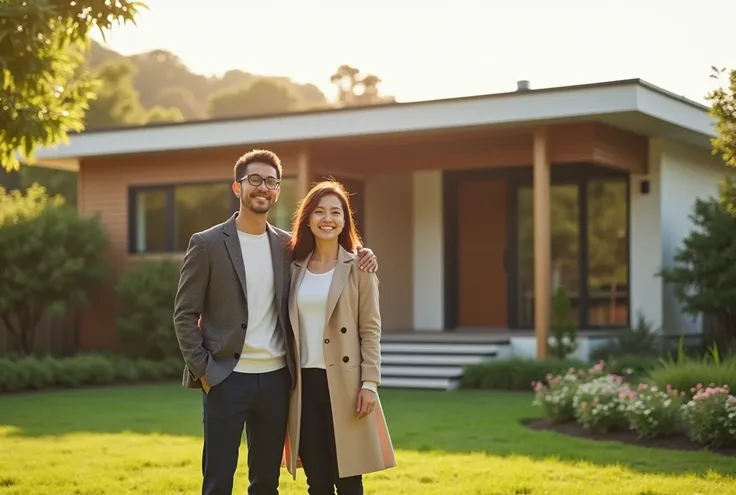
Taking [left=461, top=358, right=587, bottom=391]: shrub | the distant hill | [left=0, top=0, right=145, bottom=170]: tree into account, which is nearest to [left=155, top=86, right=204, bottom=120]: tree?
the distant hill

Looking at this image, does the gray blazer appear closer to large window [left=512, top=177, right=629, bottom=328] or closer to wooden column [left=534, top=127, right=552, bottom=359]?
wooden column [left=534, top=127, right=552, bottom=359]

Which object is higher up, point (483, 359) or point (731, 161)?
point (731, 161)

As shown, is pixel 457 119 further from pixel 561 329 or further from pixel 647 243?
pixel 647 243

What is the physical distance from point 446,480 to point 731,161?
11.2 ft

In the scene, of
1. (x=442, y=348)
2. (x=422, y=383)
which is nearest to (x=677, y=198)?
(x=442, y=348)

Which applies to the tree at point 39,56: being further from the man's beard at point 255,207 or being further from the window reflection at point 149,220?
the window reflection at point 149,220

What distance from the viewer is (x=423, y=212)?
61.1 feet

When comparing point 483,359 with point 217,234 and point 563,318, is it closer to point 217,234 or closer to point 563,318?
point 563,318

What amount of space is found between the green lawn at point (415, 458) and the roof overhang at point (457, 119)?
4343 millimetres

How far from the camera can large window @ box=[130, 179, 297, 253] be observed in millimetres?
18141

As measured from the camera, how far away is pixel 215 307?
5.05 meters

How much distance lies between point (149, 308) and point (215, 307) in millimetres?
12471

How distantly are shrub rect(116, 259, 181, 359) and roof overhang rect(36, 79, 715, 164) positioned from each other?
2031 millimetres

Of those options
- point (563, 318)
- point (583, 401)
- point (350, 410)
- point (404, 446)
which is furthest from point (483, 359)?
point (350, 410)
